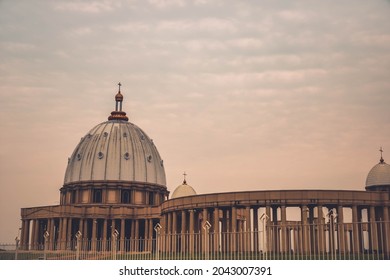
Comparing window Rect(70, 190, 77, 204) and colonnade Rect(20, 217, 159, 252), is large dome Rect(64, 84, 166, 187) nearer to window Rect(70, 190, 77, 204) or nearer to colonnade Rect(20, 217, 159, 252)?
window Rect(70, 190, 77, 204)

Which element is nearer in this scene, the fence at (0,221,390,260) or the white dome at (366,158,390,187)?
the fence at (0,221,390,260)

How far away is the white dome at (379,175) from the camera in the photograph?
68125mm

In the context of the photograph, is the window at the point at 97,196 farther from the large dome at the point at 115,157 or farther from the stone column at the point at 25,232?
the stone column at the point at 25,232

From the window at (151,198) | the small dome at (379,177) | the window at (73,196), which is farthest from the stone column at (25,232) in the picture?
the small dome at (379,177)

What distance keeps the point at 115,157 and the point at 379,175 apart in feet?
116

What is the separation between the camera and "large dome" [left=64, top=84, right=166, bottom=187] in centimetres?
8156

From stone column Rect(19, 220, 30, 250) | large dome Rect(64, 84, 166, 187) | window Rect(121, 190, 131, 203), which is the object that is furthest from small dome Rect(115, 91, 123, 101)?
stone column Rect(19, 220, 30, 250)

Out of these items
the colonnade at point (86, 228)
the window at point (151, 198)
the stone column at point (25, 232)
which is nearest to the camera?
the colonnade at point (86, 228)

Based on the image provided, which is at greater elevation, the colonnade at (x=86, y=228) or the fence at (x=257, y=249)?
the colonnade at (x=86, y=228)

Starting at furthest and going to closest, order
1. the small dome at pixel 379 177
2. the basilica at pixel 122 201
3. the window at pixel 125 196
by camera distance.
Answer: the window at pixel 125 196, the small dome at pixel 379 177, the basilica at pixel 122 201
